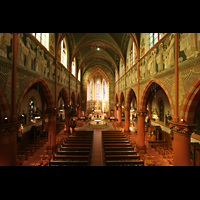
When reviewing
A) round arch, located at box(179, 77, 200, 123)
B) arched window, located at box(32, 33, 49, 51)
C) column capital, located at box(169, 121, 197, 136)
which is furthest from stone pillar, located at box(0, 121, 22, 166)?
round arch, located at box(179, 77, 200, 123)

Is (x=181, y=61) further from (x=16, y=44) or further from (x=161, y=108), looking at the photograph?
(x=161, y=108)

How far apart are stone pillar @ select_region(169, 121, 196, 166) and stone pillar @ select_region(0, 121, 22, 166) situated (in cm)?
916

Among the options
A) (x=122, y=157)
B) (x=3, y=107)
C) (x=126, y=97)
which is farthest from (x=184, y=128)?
(x=126, y=97)

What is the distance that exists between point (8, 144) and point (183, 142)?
9626mm

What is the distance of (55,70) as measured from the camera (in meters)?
12.5

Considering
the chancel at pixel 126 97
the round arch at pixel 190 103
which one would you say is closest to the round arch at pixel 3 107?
the chancel at pixel 126 97

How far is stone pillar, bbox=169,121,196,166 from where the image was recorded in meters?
6.29

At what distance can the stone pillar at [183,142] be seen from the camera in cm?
629

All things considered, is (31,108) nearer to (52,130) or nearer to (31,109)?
(31,109)

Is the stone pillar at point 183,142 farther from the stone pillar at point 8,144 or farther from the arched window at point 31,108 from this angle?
the arched window at point 31,108

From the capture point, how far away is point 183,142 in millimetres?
6504

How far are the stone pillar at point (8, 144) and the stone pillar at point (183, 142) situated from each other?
9.16 m
